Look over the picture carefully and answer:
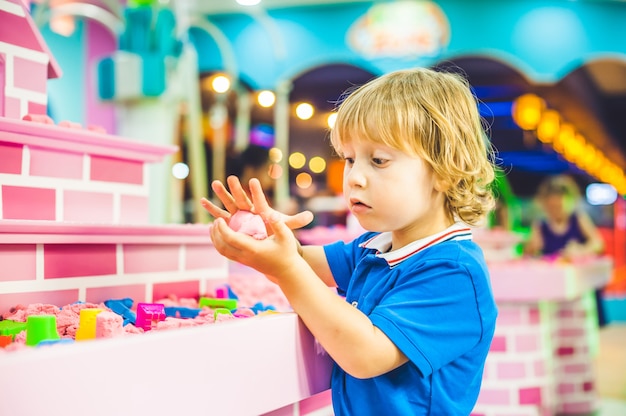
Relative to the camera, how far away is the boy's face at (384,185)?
874 millimetres

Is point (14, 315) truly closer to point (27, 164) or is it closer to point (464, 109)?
point (27, 164)

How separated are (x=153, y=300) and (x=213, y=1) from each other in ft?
15.4

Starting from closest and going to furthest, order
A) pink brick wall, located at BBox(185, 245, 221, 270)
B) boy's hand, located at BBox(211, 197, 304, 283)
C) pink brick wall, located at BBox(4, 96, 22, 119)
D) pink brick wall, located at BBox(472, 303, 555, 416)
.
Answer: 1. boy's hand, located at BBox(211, 197, 304, 283)
2. pink brick wall, located at BBox(4, 96, 22, 119)
3. pink brick wall, located at BBox(185, 245, 221, 270)
4. pink brick wall, located at BBox(472, 303, 555, 416)

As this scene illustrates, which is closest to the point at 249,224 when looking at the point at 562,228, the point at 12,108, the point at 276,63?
the point at 12,108

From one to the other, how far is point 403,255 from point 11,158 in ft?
2.06

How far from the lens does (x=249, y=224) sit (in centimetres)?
85

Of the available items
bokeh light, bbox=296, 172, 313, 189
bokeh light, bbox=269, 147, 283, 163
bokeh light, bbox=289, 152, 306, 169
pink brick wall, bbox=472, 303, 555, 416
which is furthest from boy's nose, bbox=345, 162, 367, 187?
bokeh light, bbox=289, 152, 306, 169

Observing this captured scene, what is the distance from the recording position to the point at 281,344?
84 cm

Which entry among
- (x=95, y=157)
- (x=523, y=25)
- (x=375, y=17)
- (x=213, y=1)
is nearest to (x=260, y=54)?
(x=213, y=1)

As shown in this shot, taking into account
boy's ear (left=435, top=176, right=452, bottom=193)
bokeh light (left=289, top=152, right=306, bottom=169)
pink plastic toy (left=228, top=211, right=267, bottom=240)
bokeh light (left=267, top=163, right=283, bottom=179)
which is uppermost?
bokeh light (left=289, top=152, right=306, bottom=169)

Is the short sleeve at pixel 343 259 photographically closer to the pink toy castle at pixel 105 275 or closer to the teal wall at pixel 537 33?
the pink toy castle at pixel 105 275

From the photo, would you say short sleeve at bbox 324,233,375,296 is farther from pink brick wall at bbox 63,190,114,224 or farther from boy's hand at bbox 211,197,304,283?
pink brick wall at bbox 63,190,114,224

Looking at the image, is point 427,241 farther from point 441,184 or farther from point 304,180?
point 304,180

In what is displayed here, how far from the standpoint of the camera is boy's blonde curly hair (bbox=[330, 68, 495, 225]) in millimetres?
882
